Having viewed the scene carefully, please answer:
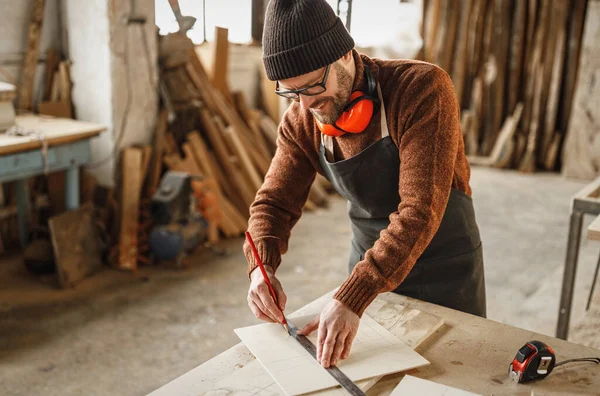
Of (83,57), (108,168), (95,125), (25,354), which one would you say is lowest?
(25,354)

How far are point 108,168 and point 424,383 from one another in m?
3.59

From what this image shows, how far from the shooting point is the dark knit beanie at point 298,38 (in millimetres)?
1550

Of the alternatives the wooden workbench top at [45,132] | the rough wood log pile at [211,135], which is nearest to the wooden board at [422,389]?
the wooden workbench top at [45,132]

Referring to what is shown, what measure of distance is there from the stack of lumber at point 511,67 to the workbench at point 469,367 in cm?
650

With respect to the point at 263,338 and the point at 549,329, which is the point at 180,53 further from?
the point at 263,338

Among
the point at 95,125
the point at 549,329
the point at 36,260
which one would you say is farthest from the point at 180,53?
the point at 549,329

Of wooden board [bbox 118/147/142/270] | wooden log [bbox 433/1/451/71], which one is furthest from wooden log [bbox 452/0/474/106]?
wooden board [bbox 118/147/142/270]

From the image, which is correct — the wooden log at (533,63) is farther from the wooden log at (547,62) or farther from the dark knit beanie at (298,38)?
the dark knit beanie at (298,38)

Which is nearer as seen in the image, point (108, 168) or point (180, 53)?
point (108, 168)

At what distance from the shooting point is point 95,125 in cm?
407

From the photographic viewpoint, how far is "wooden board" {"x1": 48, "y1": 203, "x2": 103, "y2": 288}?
386 cm

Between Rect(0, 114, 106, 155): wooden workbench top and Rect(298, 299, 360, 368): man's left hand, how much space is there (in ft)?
8.42

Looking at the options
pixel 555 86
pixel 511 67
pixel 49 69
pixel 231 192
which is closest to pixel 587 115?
pixel 555 86

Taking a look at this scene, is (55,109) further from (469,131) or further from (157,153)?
(469,131)
